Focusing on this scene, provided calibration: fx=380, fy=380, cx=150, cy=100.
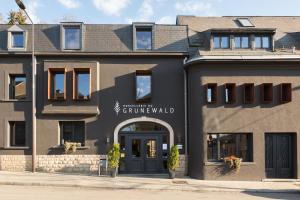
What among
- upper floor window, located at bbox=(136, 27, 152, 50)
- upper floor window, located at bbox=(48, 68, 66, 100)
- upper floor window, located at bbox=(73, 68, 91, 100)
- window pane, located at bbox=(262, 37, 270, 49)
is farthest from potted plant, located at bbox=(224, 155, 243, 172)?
upper floor window, located at bbox=(48, 68, 66, 100)

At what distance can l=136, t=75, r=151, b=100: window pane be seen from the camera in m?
22.3

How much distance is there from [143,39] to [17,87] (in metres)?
8.02

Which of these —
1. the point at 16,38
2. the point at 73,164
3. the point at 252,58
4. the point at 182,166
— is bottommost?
the point at 182,166

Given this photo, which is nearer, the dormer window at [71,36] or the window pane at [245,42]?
the window pane at [245,42]

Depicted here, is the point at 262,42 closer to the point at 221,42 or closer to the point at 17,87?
the point at 221,42

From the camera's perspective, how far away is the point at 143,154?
22.3 metres

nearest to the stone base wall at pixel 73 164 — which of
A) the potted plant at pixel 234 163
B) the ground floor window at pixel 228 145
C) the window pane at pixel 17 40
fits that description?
the ground floor window at pixel 228 145

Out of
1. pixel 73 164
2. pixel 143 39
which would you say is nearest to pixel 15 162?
pixel 73 164

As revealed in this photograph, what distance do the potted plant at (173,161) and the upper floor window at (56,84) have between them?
6.95 metres

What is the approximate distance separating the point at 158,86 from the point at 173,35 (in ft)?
10.9

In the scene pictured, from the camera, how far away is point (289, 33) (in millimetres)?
24422

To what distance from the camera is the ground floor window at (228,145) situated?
2103cm

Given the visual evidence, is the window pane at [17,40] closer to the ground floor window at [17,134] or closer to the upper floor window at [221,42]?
the ground floor window at [17,134]

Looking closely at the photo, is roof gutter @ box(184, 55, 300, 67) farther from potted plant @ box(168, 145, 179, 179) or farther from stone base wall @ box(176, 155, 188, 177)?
stone base wall @ box(176, 155, 188, 177)
